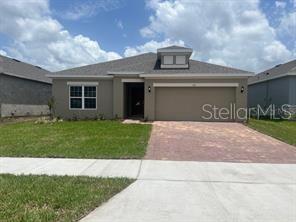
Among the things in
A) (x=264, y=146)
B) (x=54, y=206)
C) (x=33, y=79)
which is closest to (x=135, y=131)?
(x=264, y=146)

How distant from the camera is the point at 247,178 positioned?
7918mm

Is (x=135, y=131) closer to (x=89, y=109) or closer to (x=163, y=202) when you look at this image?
(x=89, y=109)

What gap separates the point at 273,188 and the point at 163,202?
255 cm

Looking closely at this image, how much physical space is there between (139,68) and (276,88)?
12.9 metres

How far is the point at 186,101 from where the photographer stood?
22844 millimetres

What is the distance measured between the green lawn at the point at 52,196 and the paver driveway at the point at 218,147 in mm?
3520

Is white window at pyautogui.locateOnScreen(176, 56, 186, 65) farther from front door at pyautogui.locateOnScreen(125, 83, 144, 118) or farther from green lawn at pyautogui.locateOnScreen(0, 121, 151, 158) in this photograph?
green lawn at pyautogui.locateOnScreen(0, 121, 151, 158)

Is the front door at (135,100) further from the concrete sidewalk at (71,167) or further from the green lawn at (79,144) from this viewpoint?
the concrete sidewalk at (71,167)

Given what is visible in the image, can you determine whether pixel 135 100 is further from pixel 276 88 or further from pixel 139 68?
pixel 276 88

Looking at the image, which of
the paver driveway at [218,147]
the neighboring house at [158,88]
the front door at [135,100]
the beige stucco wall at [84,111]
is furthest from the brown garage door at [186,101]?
the paver driveway at [218,147]

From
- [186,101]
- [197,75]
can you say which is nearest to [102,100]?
[186,101]

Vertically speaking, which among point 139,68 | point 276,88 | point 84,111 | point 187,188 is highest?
point 139,68

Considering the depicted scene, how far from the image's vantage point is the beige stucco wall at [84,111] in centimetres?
2380

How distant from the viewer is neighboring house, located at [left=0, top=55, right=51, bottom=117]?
25.6 meters
